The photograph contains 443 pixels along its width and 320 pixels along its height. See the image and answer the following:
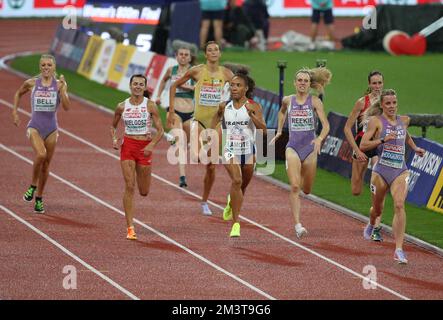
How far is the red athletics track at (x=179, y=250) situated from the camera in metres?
13.9

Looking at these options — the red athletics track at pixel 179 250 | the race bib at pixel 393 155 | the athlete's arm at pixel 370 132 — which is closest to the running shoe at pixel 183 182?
the red athletics track at pixel 179 250

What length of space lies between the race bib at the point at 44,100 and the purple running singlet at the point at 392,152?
4.68 m

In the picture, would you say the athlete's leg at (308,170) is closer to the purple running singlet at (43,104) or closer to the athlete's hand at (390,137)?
the athlete's hand at (390,137)

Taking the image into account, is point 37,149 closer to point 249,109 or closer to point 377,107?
point 249,109

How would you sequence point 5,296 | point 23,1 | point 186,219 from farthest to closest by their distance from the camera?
point 23,1 < point 186,219 < point 5,296

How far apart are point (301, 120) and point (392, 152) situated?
1.57 meters

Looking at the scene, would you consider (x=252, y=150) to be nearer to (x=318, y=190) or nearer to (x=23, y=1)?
(x=318, y=190)

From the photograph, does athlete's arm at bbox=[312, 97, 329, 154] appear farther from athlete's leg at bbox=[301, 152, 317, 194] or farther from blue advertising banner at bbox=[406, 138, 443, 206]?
blue advertising banner at bbox=[406, 138, 443, 206]

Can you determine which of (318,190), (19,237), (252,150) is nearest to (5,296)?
(19,237)

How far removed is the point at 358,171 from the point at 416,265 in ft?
7.53

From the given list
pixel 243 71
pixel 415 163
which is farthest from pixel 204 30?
pixel 243 71

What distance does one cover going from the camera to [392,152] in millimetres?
15586

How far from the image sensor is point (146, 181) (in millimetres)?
16484

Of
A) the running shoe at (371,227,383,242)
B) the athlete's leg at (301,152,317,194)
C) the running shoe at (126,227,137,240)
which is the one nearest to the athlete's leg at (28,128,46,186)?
the running shoe at (126,227,137,240)
